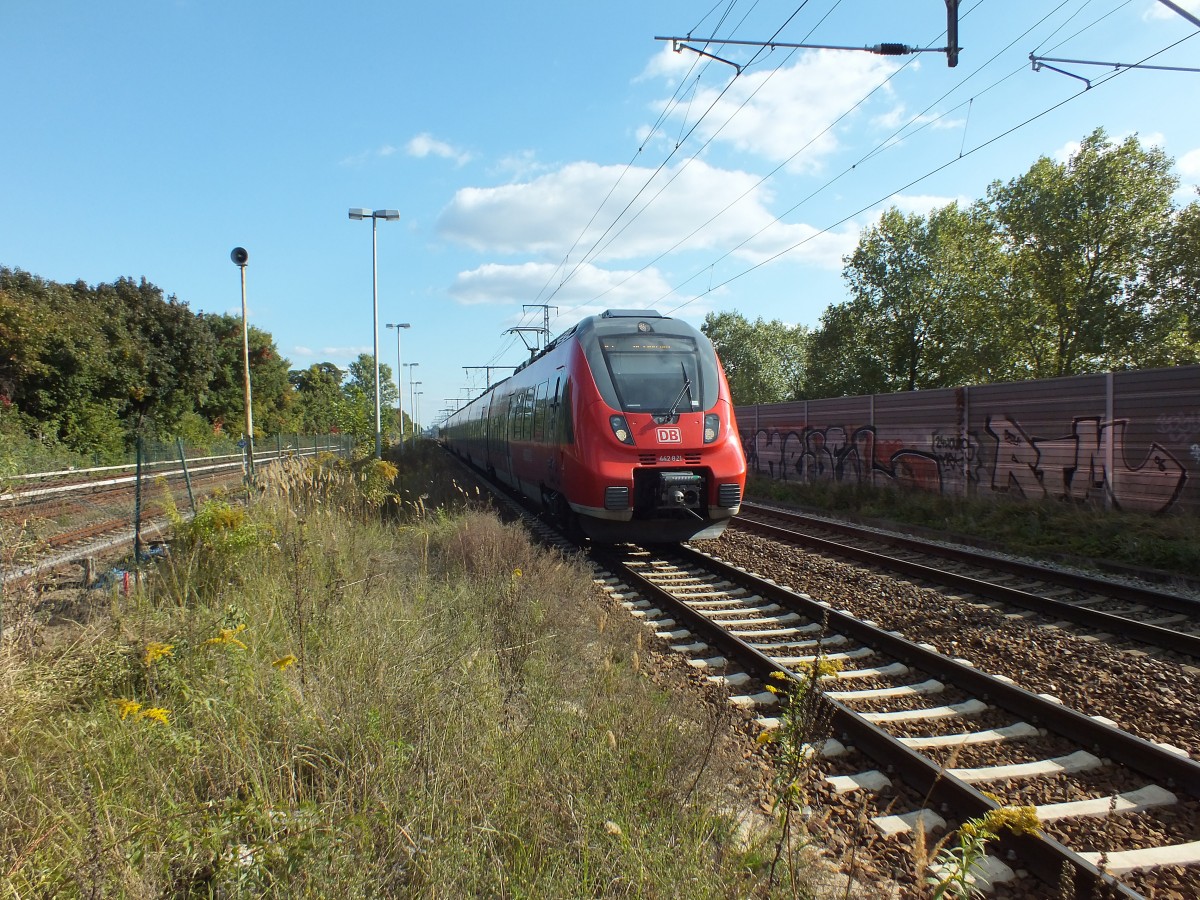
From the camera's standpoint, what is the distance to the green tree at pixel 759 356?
229ft

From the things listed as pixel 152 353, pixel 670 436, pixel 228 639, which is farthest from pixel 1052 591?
pixel 152 353

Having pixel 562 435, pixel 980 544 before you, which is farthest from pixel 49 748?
pixel 980 544

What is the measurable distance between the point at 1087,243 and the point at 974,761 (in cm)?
3899

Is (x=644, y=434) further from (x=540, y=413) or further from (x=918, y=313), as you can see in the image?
(x=918, y=313)

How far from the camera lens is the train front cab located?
836 cm

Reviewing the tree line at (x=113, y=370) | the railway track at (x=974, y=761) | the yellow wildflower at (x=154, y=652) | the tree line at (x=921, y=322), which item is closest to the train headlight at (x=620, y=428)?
the railway track at (x=974, y=761)

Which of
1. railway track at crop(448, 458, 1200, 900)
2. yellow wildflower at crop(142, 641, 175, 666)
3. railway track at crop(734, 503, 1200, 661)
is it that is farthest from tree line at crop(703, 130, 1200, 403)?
yellow wildflower at crop(142, 641, 175, 666)

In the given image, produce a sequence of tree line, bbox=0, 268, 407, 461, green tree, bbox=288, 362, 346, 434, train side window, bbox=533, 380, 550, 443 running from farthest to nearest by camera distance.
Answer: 1. green tree, bbox=288, 362, 346, 434
2. tree line, bbox=0, 268, 407, 461
3. train side window, bbox=533, 380, 550, 443

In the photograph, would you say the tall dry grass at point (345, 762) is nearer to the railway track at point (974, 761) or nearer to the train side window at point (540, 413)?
the railway track at point (974, 761)

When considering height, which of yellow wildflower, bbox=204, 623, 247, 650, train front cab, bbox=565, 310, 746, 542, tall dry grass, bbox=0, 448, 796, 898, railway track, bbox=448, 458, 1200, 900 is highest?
train front cab, bbox=565, 310, 746, 542

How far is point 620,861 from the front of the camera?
7.57ft

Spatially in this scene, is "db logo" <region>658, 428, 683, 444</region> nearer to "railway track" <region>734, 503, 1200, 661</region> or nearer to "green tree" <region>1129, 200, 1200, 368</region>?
"railway track" <region>734, 503, 1200, 661</region>

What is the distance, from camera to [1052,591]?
296 inches

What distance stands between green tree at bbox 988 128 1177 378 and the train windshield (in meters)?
33.8
